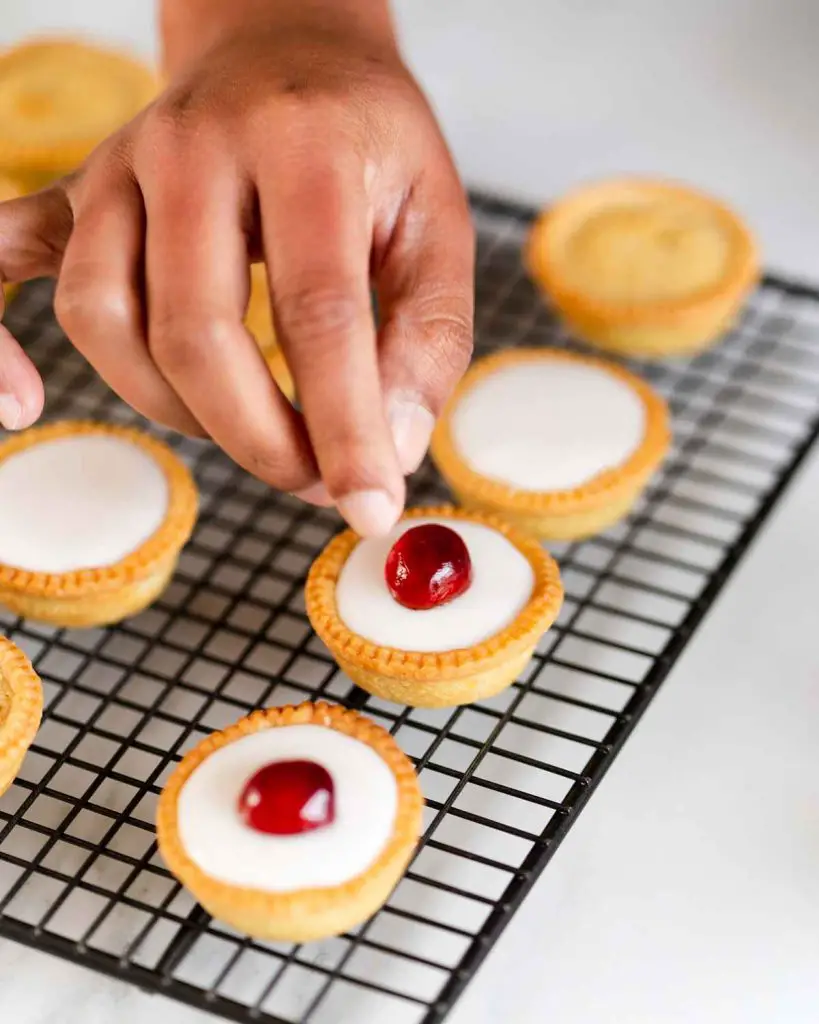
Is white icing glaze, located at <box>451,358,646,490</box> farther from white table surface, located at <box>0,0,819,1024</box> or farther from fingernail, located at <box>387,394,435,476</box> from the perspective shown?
fingernail, located at <box>387,394,435,476</box>

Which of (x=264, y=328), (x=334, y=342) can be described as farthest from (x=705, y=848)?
(x=264, y=328)

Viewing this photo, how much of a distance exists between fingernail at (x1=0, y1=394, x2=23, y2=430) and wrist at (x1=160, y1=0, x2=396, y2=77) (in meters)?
0.54

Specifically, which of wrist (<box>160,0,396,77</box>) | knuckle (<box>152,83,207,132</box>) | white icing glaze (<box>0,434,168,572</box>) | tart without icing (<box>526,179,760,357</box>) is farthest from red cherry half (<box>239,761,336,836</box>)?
tart without icing (<box>526,179,760,357</box>)

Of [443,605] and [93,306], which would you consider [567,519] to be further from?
[93,306]

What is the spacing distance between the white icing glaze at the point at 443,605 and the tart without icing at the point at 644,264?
594mm

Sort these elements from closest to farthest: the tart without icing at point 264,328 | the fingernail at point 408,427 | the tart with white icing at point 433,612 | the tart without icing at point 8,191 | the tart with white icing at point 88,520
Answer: the fingernail at point 408,427, the tart with white icing at point 433,612, the tart with white icing at point 88,520, the tart without icing at point 264,328, the tart without icing at point 8,191

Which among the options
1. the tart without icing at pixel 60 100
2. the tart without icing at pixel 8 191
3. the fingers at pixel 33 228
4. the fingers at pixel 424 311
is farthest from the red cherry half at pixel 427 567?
the tart without icing at pixel 60 100

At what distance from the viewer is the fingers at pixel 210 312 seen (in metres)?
1.42

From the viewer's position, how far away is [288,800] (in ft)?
4.76

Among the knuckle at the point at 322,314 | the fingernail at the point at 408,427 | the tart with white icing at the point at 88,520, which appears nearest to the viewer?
the knuckle at the point at 322,314

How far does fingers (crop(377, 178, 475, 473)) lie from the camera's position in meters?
1.53

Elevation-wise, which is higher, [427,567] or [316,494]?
[316,494]

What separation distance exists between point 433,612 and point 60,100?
1.32m

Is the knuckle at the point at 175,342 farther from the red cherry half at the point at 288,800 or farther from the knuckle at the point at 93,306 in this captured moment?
the red cherry half at the point at 288,800
